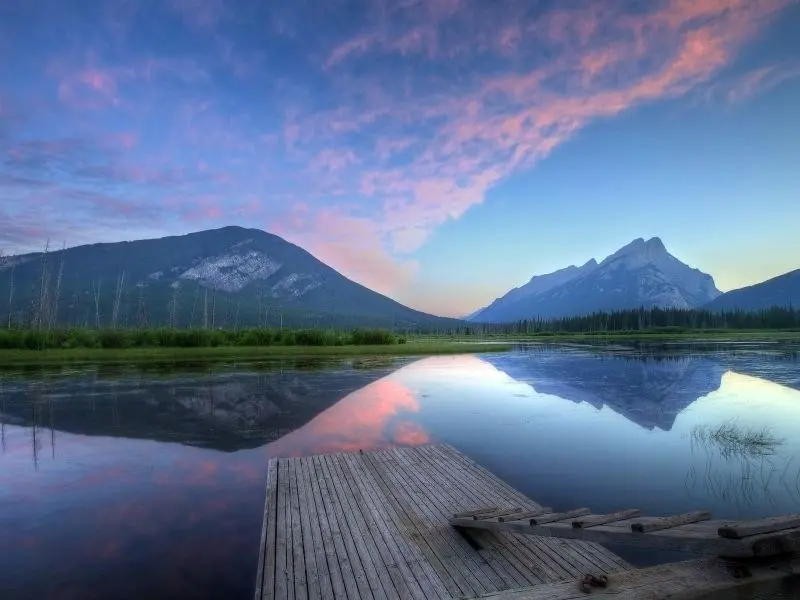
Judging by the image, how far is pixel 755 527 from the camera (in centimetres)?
349

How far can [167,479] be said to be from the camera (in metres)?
15.5

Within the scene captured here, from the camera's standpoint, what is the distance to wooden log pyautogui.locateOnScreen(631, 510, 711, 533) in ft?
15.4

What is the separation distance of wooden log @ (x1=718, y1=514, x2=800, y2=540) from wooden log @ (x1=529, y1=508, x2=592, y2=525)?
3.83m

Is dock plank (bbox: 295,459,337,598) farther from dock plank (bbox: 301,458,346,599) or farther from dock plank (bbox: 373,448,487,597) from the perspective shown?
dock plank (bbox: 373,448,487,597)

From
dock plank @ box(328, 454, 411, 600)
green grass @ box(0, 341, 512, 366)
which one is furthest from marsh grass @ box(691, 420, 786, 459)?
green grass @ box(0, 341, 512, 366)

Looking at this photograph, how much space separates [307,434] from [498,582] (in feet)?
49.8

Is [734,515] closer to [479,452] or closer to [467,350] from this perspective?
[479,452]

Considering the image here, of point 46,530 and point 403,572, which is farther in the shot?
point 46,530

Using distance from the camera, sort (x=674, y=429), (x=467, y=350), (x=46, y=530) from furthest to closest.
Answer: (x=467, y=350), (x=674, y=429), (x=46, y=530)

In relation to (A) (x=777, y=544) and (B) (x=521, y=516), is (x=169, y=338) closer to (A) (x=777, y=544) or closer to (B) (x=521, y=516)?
(B) (x=521, y=516)

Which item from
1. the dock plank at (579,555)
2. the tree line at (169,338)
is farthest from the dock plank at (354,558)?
the tree line at (169,338)

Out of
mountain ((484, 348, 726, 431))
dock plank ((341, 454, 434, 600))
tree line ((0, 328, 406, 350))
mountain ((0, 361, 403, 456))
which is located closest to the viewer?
dock plank ((341, 454, 434, 600))

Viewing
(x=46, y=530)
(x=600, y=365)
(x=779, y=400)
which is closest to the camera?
(x=46, y=530)

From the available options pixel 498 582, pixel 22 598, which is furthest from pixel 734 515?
pixel 22 598
